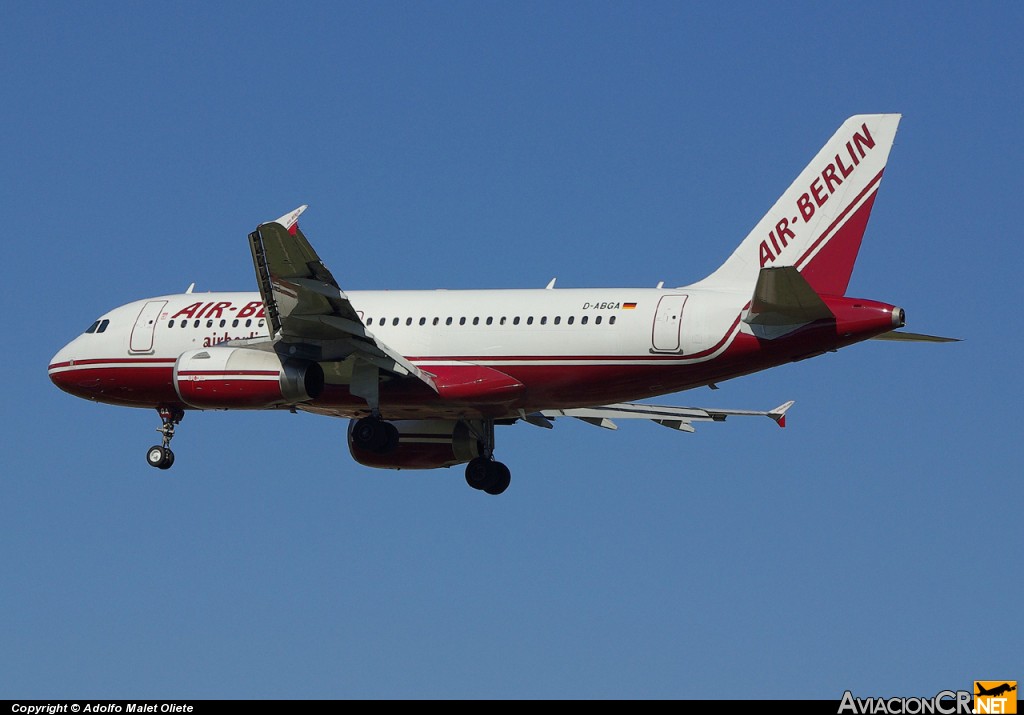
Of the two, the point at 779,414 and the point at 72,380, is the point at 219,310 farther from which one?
the point at 779,414

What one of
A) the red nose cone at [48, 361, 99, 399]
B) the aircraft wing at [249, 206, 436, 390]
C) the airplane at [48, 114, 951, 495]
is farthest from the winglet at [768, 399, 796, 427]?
the red nose cone at [48, 361, 99, 399]

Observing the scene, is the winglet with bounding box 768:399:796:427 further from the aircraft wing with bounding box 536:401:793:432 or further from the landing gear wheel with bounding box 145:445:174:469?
the landing gear wheel with bounding box 145:445:174:469

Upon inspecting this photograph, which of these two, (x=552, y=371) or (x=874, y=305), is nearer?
(x=874, y=305)

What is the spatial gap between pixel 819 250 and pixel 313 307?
35.6 ft

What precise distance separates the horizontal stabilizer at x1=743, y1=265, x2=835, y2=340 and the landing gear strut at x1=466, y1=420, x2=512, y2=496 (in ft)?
30.0

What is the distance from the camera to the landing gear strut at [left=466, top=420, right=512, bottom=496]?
4491 centimetres

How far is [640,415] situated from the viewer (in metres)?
46.1

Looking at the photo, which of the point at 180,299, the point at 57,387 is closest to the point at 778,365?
the point at 180,299

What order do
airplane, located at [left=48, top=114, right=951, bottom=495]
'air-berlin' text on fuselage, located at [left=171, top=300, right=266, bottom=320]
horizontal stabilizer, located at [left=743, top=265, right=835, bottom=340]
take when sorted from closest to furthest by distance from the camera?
horizontal stabilizer, located at [left=743, top=265, right=835, bottom=340], airplane, located at [left=48, top=114, right=951, bottom=495], 'air-berlin' text on fuselage, located at [left=171, top=300, right=266, bottom=320]

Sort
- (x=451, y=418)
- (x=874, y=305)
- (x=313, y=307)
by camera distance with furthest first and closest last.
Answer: (x=451, y=418) < (x=313, y=307) < (x=874, y=305)

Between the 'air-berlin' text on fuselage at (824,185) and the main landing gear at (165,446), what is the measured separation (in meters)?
14.8

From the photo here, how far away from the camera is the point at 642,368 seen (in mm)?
39188

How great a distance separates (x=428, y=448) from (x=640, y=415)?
17.5ft

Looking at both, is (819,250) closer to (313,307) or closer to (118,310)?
(313,307)
